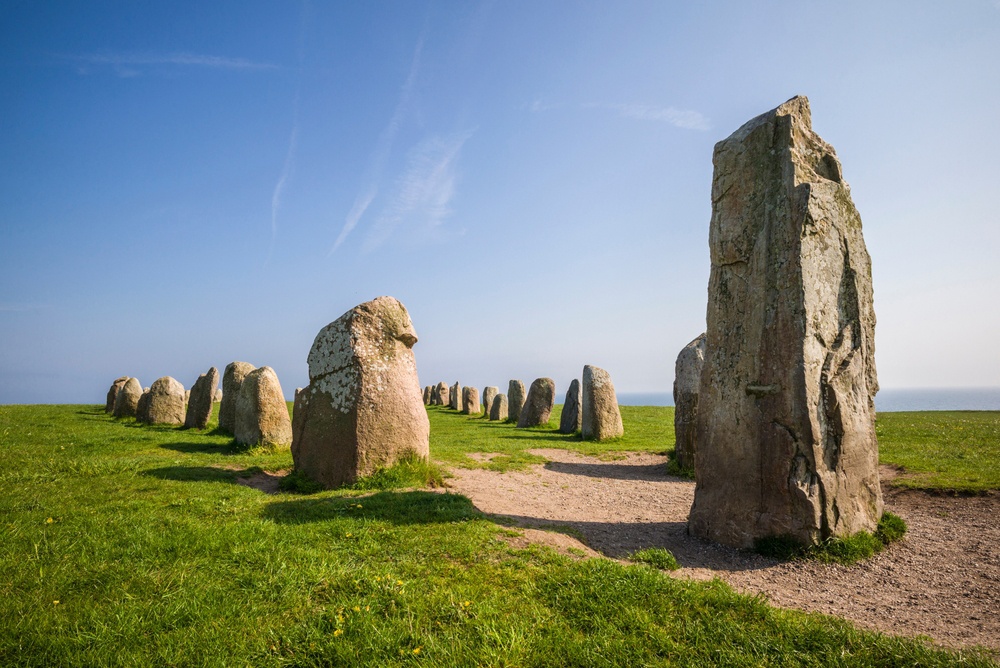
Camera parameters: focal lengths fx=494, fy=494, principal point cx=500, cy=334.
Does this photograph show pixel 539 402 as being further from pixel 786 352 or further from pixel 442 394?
pixel 442 394

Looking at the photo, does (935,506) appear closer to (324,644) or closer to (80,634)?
(324,644)

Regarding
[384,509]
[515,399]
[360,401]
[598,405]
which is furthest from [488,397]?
[384,509]

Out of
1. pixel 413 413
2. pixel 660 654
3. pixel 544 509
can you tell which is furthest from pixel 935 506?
pixel 413 413

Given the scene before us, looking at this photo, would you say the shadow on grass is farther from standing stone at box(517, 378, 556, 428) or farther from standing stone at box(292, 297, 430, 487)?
standing stone at box(517, 378, 556, 428)

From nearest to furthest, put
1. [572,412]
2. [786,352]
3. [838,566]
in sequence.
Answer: [838,566], [786,352], [572,412]

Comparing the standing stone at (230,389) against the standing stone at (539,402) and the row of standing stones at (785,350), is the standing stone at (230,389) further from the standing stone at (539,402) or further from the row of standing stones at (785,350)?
the row of standing stones at (785,350)

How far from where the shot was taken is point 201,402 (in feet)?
58.2

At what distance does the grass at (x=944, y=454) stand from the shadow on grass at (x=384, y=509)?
8759mm

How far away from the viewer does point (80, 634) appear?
386cm

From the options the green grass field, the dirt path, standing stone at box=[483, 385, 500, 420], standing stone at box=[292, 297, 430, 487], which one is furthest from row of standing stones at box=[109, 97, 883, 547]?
standing stone at box=[483, 385, 500, 420]

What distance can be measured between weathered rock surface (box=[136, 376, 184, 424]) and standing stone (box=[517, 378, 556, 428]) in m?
14.3

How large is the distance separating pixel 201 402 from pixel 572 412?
46.0 ft

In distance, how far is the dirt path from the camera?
4.88 meters

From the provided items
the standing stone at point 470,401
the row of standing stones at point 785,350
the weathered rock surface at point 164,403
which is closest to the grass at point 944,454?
the row of standing stones at point 785,350
